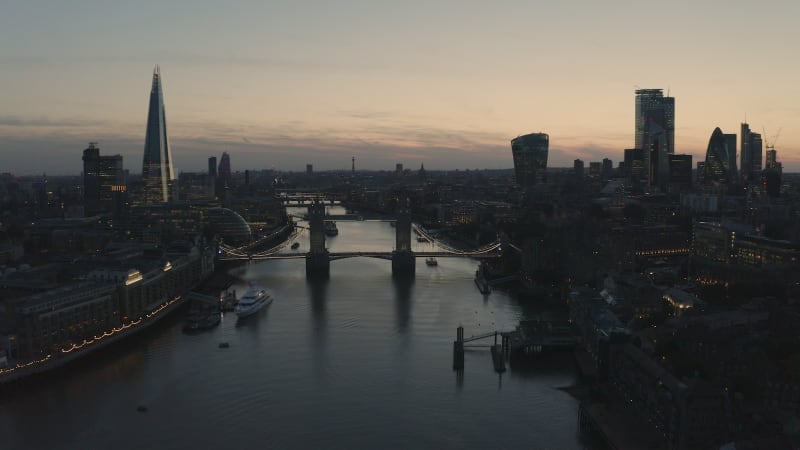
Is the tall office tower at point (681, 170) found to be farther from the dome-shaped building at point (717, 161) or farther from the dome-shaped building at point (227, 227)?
the dome-shaped building at point (227, 227)

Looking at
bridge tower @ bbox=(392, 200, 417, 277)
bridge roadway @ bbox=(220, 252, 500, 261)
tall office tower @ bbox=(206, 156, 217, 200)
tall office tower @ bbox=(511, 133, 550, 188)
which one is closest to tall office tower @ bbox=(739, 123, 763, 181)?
tall office tower @ bbox=(511, 133, 550, 188)

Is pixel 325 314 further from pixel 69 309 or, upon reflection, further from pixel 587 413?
pixel 587 413

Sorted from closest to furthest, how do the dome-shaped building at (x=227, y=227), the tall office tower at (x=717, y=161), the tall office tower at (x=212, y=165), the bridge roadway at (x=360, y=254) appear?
the bridge roadway at (x=360, y=254) → the dome-shaped building at (x=227, y=227) → the tall office tower at (x=717, y=161) → the tall office tower at (x=212, y=165)

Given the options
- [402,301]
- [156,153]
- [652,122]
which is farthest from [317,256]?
[652,122]

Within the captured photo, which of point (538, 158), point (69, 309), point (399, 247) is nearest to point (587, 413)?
point (69, 309)

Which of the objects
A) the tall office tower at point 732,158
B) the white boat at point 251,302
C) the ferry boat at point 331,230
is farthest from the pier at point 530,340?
the tall office tower at point 732,158

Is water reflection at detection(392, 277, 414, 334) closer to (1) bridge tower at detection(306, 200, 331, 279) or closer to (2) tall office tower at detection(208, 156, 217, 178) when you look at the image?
(1) bridge tower at detection(306, 200, 331, 279)
